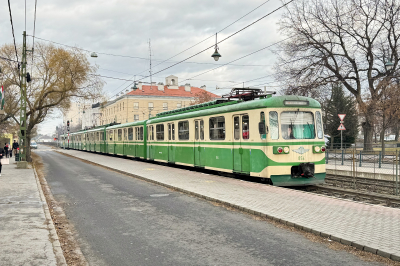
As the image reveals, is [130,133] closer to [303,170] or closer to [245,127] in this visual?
[245,127]

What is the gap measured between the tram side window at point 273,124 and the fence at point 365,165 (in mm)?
3929

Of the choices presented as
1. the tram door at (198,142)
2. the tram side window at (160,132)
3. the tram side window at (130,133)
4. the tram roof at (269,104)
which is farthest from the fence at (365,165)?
the tram side window at (130,133)

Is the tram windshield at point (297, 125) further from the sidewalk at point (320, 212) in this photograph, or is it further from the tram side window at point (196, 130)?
the tram side window at point (196, 130)

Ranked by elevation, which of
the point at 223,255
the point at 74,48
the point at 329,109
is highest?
the point at 74,48

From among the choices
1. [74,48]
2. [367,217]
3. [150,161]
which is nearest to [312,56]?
[150,161]

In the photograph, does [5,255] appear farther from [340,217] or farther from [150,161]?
[150,161]

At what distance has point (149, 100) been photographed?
267 ft

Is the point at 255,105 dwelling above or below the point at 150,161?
above

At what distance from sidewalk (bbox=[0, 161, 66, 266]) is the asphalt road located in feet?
1.81

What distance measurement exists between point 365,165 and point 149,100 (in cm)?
6561

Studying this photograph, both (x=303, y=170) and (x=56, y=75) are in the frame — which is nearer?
(x=303, y=170)

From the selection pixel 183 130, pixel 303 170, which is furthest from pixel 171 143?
pixel 303 170

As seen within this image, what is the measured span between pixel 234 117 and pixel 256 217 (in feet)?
Result: 20.4

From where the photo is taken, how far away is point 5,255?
202 inches
